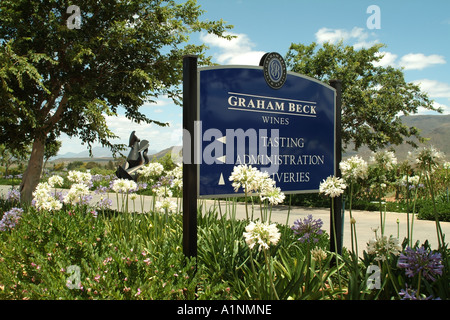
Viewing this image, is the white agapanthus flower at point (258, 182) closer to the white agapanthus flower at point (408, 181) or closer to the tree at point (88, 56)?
the white agapanthus flower at point (408, 181)

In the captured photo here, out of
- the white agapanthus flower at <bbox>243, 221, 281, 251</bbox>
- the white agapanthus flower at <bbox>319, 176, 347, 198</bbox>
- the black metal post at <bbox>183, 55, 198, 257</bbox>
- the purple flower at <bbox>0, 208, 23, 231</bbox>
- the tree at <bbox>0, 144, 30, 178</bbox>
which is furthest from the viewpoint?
the tree at <bbox>0, 144, 30, 178</bbox>

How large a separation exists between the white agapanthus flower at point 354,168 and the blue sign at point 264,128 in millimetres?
1141

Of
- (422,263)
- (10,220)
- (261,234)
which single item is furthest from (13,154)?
(422,263)

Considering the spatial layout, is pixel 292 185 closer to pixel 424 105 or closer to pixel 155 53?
pixel 155 53

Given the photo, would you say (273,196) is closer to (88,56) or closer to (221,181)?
(221,181)

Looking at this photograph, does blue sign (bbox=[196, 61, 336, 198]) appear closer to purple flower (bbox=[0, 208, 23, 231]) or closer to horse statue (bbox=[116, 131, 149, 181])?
purple flower (bbox=[0, 208, 23, 231])

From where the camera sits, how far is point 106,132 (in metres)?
10.2

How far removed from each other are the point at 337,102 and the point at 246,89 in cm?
164

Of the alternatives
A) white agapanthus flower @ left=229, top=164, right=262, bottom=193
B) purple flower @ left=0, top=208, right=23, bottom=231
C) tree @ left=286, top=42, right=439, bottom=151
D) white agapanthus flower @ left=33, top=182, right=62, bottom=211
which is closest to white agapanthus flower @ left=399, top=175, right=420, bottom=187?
white agapanthus flower @ left=229, top=164, right=262, bottom=193

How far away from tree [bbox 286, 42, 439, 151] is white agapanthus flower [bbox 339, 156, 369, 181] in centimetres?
1222

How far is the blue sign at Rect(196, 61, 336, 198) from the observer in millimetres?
3857

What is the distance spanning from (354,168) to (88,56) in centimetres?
962
